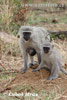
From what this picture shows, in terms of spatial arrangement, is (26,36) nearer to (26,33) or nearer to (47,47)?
(26,33)

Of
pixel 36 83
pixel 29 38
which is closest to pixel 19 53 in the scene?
pixel 29 38

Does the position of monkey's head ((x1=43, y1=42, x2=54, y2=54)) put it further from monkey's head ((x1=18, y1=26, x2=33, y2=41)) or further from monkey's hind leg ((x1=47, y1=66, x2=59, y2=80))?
monkey's head ((x1=18, y1=26, x2=33, y2=41))

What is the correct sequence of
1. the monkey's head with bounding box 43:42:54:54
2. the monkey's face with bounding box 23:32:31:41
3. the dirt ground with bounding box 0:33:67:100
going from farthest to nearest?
the monkey's face with bounding box 23:32:31:41
the monkey's head with bounding box 43:42:54:54
the dirt ground with bounding box 0:33:67:100

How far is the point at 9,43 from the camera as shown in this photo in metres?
9.80

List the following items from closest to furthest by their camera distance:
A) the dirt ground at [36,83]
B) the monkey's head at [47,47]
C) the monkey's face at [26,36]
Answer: the dirt ground at [36,83] < the monkey's head at [47,47] < the monkey's face at [26,36]

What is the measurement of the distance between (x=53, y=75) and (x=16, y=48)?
3157mm

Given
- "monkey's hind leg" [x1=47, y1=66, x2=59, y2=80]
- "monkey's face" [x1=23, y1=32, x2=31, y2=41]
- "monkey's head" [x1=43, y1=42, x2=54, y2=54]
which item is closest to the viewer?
"monkey's head" [x1=43, y1=42, x2=54, y2=54]

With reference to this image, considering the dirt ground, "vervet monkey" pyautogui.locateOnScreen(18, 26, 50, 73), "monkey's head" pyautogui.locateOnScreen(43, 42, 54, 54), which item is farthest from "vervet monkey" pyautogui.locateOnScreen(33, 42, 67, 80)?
"vervet monkey" pyautogui.locateOnScreen(18, 26, 50, 73)

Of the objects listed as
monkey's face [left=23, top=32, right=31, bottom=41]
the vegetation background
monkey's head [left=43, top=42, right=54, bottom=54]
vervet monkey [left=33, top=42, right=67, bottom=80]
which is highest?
monkey's face [left=23, top=32, right=31, bottom=41]

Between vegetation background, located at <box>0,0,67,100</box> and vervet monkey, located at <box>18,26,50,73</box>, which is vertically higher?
vervet monkey, located at <box>18,26,50,73</box>

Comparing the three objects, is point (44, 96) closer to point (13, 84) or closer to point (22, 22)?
point (13, 84)

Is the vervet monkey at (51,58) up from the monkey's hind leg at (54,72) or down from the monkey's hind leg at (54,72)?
up

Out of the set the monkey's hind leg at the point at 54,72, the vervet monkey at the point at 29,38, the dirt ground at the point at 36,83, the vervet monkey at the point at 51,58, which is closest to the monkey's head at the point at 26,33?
the vervet monkey at the point at 29,38

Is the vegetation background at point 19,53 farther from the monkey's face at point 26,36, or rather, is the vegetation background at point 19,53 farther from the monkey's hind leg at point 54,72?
the monkey's face at point 26,36
